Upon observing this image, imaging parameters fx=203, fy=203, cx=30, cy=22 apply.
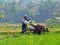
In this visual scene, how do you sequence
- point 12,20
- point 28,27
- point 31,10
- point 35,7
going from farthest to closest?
1. point 35,7
2. point 31,10
3. point 12,20
4. point 28,27

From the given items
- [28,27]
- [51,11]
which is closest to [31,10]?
[51,11]

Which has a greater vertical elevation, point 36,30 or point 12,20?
point 36,30

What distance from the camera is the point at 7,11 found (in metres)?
70.2

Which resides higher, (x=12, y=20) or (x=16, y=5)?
(x=16, y=5)

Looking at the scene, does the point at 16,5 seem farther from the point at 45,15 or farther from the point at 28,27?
the point at 28,27

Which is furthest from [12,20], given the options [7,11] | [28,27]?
[28,27]

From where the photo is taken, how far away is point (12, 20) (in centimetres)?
6662

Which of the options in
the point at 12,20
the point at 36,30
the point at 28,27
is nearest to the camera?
the point at 36,30

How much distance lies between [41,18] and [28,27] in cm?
5892

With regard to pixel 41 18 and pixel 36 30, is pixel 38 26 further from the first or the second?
pixel 41 18

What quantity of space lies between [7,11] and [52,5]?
16721mm

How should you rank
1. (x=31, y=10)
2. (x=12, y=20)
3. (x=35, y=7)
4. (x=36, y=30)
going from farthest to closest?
1. (x=35, y=7)
2. (x=31, y=10)
3. (x=12, y=20)
4. (x=36, y=30)

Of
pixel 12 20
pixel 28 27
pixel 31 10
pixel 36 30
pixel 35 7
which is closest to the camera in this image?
pixel 36 30

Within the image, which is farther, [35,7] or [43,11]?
[35,7]
